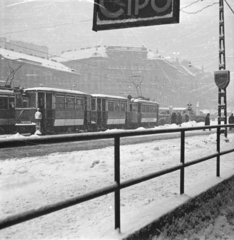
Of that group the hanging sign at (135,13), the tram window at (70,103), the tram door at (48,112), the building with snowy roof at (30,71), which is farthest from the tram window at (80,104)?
the building with snowy roof at (30,71)

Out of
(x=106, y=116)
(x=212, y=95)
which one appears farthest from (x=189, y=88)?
(x=106, y=116)

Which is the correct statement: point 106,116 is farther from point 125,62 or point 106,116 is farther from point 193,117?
point 125,62

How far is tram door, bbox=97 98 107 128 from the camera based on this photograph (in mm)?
21406

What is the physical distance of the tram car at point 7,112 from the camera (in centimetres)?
1492

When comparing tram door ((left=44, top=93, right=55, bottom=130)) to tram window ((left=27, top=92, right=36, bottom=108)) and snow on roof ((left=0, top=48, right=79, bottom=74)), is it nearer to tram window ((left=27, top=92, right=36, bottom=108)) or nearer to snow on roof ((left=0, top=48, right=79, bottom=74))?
tram window ((left=27, top=92, right=36, bottom=108))

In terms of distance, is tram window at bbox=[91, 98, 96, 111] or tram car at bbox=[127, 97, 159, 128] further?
tram car at bbox=[127, 97, 159, 128]

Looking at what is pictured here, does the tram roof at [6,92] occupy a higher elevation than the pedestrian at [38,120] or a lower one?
higher

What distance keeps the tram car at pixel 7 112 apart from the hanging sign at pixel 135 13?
1238 centimetres

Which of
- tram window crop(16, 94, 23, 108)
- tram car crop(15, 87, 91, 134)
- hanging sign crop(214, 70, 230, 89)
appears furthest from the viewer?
tram window crop(16, 94, 23, 108)

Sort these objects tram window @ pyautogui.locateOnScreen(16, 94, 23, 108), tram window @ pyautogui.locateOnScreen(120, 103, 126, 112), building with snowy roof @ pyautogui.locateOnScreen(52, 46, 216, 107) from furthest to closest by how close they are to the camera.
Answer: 1. building with snowy roof @ pyautogui.locateOnScreen(52, 46, 216, 107)
2. tram window @ pyautogui.locateOnScreen(120, 103, 126, 112)
3. tram window @ pyautogui.locateOnScreen(16, 94, 23, 108)

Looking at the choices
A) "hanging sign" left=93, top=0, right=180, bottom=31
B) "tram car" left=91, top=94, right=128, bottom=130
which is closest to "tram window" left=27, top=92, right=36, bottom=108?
"tram car" left=91, top=94, right=128, bottom=130

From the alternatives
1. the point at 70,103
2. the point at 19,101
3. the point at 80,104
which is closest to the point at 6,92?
the point at 19,101

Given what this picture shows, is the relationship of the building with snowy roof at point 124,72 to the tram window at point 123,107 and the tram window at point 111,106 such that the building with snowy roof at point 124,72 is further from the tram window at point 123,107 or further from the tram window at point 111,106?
the tram window at point 111,106

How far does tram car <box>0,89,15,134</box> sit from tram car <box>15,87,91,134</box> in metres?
0.48
